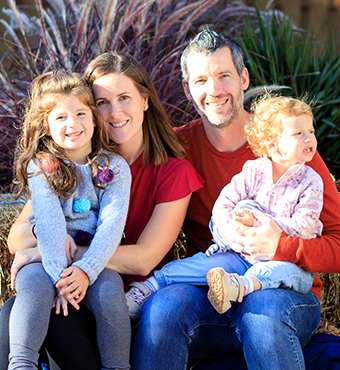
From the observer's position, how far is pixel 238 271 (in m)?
2.01

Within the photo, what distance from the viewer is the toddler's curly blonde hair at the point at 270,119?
6.41 ft

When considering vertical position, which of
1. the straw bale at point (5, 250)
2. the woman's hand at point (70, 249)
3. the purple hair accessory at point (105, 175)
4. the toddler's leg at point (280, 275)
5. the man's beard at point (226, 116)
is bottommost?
the straw bale at point (5, 250)

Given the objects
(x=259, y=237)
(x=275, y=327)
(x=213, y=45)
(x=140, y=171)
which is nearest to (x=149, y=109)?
(x=140, y=171)

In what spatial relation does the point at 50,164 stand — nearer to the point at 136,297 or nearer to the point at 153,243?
the point at 153,243

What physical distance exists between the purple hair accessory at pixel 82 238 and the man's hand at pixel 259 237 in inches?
23.7

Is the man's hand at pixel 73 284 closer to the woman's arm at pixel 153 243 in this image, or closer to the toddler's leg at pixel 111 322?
the toddler's leg at pixel 111 322

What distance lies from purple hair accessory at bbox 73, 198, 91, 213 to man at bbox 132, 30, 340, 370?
0.47m

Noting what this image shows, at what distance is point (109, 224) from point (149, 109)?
2.37 ft

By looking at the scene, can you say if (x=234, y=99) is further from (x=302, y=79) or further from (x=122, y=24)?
(x=302, y=79)

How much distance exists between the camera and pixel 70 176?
2.00 meters

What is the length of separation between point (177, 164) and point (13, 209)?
37.7 inches

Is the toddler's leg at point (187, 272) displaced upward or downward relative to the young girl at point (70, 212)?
downward

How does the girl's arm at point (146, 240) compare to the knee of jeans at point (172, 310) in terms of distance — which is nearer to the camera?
the knee of jeans at point (172, 310)

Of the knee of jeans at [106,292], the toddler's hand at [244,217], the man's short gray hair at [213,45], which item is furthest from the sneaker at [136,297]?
the man's short gray hair at [213,45]
